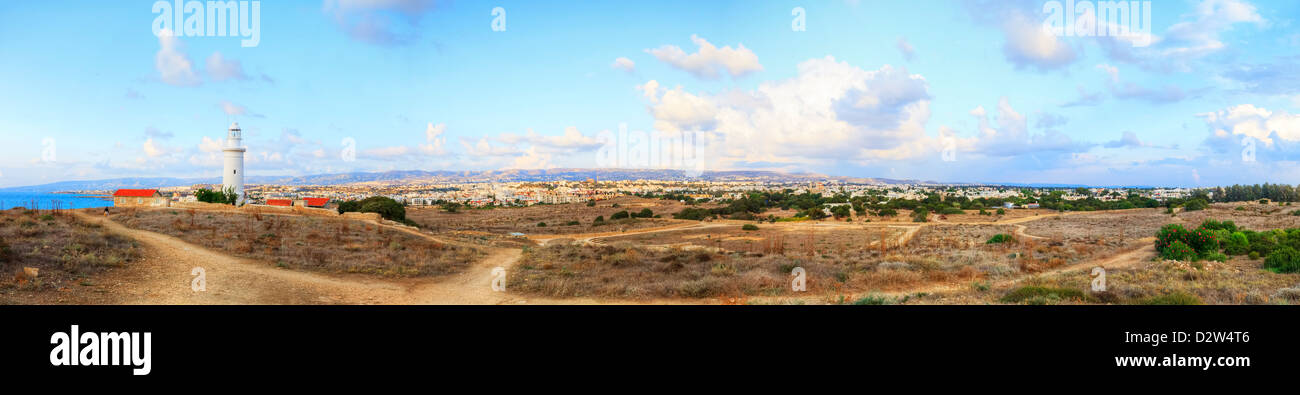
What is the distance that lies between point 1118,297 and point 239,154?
50.9 m

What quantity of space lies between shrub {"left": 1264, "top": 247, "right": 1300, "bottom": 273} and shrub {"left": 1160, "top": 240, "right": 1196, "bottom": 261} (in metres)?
2.05

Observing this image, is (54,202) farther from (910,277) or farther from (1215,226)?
(1215,226)

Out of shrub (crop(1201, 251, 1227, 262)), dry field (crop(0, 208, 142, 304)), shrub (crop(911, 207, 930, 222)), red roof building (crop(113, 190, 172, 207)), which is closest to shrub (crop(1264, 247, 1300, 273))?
shrub (crop(1201, 251, 1227, 262))

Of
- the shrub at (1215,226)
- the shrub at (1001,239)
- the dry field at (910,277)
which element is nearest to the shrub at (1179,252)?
the dry field at (910,277)

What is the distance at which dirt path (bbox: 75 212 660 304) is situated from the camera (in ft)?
31.1

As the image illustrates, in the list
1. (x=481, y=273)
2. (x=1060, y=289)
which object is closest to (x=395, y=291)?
(x=481, y=273)

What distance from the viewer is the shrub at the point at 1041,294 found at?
9086mm

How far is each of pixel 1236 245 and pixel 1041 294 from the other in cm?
1375

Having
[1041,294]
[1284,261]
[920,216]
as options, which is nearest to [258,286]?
[1041,294]

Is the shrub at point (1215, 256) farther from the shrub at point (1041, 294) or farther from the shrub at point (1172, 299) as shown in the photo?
the shrub at point (1041, 294)

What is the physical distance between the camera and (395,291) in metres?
11.3

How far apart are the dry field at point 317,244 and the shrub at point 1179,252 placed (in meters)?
21.6

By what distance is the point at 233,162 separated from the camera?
40.6 meters
